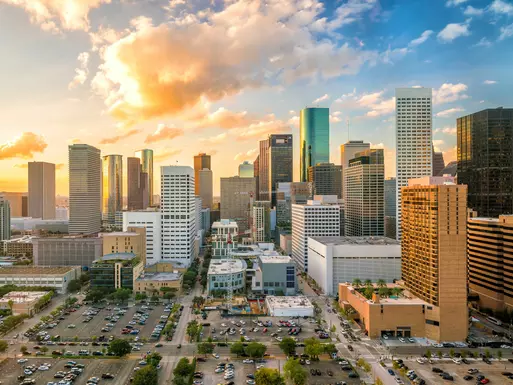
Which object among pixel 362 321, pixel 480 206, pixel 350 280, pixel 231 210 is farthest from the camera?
pixel 231 210

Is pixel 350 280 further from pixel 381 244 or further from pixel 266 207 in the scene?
pixel 266 207

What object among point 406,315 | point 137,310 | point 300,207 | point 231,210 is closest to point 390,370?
point 406,315

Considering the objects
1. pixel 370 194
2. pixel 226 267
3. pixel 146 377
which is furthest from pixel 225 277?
pixel 370 194

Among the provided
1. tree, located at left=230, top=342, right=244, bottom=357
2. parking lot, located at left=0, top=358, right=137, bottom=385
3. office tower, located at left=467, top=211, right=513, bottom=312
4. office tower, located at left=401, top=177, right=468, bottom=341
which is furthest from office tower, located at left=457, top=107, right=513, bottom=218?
parking lot, located at left=0, top=358, right=137, bottom=385

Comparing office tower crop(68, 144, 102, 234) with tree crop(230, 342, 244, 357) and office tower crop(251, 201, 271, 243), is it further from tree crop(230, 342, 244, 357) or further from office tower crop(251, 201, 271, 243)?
tree crop(230, 342, 244, 357)

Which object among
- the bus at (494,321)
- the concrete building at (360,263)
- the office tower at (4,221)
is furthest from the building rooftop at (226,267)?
the office tower at (4,221)
